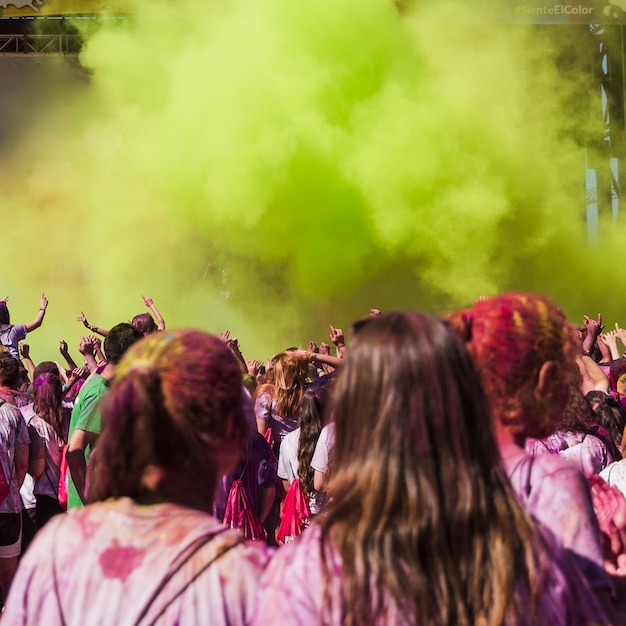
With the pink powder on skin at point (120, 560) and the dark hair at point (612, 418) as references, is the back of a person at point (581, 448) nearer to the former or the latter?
the dark hair at point (612, 418)

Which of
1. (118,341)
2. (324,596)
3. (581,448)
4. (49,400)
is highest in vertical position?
(118,341)

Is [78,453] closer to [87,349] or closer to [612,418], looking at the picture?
[612,418]

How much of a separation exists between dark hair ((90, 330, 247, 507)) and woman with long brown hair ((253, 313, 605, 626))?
0.82 feet

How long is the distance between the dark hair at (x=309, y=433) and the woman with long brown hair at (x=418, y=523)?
299 cm

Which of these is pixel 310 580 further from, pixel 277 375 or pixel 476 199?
pixel 476 199

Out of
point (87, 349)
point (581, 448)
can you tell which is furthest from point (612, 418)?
point (87, 349)

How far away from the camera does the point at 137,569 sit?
1.32 metres

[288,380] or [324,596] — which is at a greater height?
[288,380]

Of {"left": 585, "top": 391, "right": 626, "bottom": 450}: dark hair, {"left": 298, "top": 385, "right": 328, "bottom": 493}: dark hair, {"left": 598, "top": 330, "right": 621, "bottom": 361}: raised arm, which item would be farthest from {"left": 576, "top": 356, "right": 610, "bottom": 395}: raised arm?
{"left": 598, "top": 330, "right": 621, "bottom": 361}: raised arm

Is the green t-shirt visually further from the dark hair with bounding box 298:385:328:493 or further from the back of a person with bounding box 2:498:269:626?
the back of a person with bounding box 2:498:269:626

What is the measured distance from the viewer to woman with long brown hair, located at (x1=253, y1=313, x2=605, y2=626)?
117 cm

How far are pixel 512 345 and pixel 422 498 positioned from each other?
1.66 ft

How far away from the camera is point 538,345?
1625 mm

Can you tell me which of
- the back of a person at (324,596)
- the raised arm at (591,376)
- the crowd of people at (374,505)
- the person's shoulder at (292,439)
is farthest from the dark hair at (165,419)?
the raised arm at (591,376)
